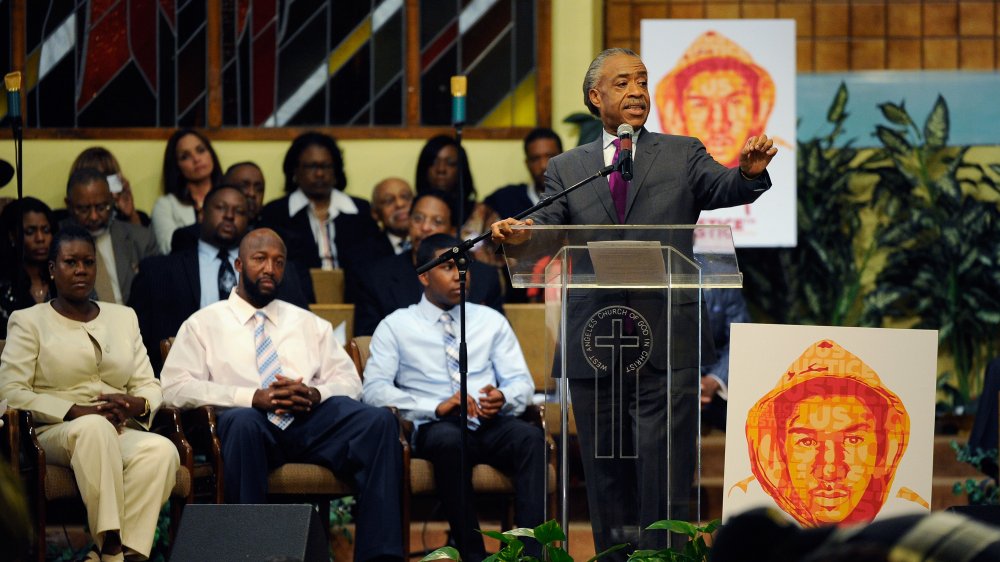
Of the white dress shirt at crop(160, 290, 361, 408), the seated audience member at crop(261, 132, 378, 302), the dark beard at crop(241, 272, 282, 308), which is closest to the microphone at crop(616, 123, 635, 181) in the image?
the white dress shirt at crop(160, 290, 361, 408)

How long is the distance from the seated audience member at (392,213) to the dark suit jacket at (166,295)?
1116 mm

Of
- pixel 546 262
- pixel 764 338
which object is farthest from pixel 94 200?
pixel 764 338

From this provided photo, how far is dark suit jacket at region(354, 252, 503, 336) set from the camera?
247 inches

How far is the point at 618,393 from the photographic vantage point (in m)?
3.89

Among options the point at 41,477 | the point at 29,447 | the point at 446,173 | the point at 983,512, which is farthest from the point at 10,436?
the point at 983,512

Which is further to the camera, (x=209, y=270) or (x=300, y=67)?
(x=300, y=67)

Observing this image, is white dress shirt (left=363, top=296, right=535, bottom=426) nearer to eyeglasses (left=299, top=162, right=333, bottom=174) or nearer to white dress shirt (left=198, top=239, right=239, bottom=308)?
white dress shirt (left=198, top=239, right=239, bottom=308)

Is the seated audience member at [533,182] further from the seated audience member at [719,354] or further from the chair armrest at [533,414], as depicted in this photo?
the chair armrest at [533,414]

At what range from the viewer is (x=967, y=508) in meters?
3.61

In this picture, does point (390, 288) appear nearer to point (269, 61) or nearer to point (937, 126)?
point (269, 61)

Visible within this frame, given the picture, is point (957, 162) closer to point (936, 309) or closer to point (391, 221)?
point (936, 309)

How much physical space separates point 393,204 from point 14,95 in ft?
6.70

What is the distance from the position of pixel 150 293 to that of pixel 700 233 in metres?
3.11

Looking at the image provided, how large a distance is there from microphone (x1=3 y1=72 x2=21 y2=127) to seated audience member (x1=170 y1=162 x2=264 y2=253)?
91cm
